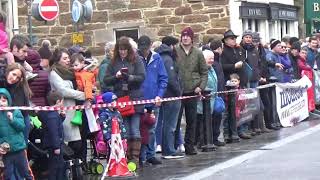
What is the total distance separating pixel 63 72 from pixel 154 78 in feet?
6.55

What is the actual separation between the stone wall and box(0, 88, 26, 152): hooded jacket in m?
16.0

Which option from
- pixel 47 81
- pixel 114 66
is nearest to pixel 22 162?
pixel 47 81

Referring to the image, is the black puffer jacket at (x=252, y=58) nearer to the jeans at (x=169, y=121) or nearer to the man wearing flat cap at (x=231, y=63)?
the man wearing flat cap at (x=231, y=63)

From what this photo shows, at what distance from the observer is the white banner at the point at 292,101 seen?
58.9 ft

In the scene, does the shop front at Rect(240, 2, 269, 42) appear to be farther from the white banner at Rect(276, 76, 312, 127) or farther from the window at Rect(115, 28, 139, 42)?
the white banner at Rect(276, 76, 312, 127)

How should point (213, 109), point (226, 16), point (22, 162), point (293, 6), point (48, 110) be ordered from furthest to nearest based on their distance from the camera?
1. point (293, 6)
2. point (226, 16)
3. point (213, 109)
4. point (48, 110)
5. point (22, 162)

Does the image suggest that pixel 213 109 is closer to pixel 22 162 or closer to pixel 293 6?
pixel 22 162

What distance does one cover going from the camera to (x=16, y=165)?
9492 millimetres

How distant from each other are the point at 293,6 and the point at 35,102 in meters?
22.1

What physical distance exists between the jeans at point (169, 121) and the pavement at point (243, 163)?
1.07 ft

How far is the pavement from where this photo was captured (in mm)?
11078

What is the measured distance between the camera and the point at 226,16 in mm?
24984

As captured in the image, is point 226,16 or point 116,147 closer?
point 116,147

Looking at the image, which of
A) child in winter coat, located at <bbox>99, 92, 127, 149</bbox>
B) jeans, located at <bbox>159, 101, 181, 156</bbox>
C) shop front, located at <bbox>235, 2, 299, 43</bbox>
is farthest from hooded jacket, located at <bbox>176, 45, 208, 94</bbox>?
shop front, located at <bbox>235, 2, 299, 43</bbox>
